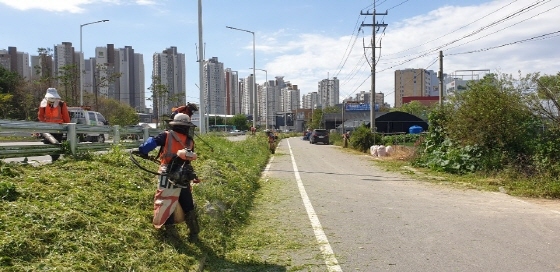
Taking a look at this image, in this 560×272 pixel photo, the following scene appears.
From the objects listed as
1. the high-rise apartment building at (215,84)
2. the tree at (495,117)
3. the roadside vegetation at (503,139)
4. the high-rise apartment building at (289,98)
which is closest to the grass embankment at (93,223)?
the roadside vegetation at (503,139)

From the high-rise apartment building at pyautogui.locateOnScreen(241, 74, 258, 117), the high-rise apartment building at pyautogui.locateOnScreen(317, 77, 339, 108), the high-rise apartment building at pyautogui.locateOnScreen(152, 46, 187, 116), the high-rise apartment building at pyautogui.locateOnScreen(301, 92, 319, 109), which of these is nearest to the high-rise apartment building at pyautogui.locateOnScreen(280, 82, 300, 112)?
the high-rise apartment building at pyautogui.locateOnScreen(301, 92, 319, 109)

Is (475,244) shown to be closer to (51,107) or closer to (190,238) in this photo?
(190,238)

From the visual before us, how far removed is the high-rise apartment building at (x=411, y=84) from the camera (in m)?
95.6

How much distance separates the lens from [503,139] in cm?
1550

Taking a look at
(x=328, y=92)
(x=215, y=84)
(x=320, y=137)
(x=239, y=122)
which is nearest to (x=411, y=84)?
(x=328, y=92)

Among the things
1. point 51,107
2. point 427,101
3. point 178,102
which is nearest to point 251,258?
point 51,107

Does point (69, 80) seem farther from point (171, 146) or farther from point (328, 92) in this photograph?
point (328, 92)

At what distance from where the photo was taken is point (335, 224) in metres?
8.45

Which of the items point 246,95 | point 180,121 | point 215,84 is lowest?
point 180,121

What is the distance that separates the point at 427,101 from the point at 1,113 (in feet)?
297

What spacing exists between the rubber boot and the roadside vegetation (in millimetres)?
9046

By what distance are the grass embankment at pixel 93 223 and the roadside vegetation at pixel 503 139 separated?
29.4 ft

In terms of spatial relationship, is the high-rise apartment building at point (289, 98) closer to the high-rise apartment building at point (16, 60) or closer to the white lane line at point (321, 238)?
the high-rise apartment building at point (16, 60)

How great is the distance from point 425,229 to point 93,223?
5.10 meters
